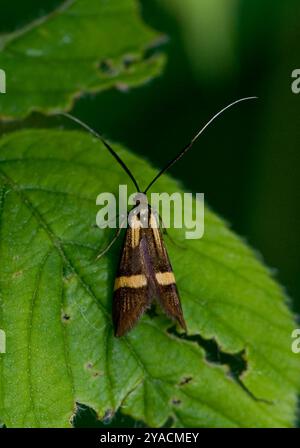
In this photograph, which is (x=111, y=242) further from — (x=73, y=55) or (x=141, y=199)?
(x=73, y=55)

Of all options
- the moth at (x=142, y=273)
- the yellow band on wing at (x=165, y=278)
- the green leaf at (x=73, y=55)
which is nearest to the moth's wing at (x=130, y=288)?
the moth at (x=142, y=273)

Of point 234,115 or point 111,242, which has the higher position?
point 234,115

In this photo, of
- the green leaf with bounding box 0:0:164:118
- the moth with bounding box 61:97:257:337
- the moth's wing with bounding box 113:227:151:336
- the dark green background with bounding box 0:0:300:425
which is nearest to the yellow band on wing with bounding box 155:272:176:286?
the moth with bounding box 61:97:257:337

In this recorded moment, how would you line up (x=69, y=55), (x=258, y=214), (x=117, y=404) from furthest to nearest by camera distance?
(x=258, y=214) < (x=69, y=55) < (x=117, y=404)

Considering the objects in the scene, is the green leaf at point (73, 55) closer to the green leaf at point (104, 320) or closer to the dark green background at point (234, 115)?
the green leaf at point (104, 320)

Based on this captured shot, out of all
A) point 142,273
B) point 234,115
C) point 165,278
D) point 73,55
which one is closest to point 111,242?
point 142,273

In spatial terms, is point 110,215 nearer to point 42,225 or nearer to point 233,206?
point 42,225

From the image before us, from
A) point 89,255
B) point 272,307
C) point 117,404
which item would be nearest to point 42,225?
point 89,255
